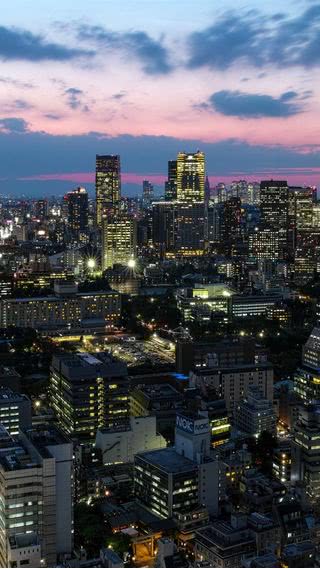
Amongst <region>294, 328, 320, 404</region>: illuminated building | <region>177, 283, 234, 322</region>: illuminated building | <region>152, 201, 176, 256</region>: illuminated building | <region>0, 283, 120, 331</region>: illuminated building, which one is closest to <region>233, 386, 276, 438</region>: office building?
<region>294, 328, 320, 404</region>: illuminated building

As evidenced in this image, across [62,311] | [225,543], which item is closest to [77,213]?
[62,311]

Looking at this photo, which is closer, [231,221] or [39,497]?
[39,497]

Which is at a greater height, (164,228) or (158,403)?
(164,228)

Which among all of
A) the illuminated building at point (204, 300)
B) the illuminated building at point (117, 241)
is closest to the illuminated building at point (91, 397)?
Result: the illuminated building at point (204, 300)

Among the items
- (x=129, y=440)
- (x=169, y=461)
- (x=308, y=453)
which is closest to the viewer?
(x=169, y=461)

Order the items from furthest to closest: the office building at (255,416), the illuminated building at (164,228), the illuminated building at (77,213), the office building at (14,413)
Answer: the illuminated building at (77,213), the illuminated building at (164,228), the office building at (255,416), the office building at (14,413)

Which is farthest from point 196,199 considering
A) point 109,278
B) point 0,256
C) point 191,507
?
point 191,507

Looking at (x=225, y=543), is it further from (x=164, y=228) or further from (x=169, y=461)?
(x=164, y=228)

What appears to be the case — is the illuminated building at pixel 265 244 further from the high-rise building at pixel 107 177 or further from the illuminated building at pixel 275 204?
the high-rise building at pixel 107 177
